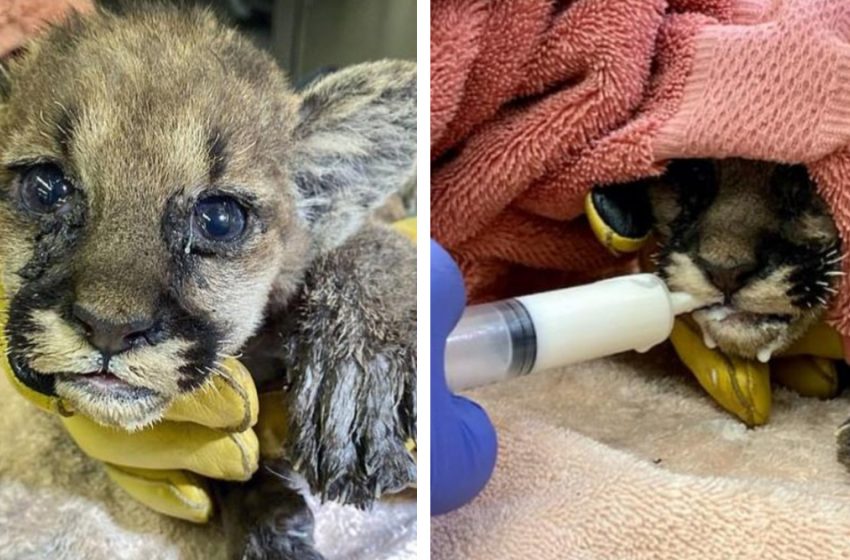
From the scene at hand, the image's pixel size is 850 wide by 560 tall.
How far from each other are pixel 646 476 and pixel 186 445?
0.24m

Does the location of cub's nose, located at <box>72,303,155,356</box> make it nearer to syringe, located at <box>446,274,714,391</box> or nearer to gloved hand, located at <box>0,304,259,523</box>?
gloved hand, located at <box>0,304,259,523</box>

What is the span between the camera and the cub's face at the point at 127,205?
1.41 feet

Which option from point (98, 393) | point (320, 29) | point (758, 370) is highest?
point (320, 29)

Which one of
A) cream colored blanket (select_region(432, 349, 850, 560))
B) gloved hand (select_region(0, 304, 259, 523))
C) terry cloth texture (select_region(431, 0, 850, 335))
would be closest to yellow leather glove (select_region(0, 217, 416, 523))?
gloved hand (select_region(0, 304, 259, 523))

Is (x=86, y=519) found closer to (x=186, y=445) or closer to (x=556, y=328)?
(x=186, y=445)

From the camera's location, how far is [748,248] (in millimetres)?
668

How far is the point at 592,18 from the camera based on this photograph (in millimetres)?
653

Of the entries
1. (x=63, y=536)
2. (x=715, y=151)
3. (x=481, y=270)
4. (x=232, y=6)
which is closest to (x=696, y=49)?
(x=715, y=151)

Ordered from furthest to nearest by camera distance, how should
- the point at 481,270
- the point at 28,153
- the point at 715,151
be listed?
the point at 481,270 → the point at 715,151 → the point at 28,153

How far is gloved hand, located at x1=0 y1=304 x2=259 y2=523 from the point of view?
469mm

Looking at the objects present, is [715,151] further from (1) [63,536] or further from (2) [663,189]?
(1) [63,536]

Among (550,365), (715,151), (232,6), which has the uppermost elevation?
(232,6)

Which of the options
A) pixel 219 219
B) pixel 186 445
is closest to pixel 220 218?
pixel 219 219

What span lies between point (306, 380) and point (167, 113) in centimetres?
14
